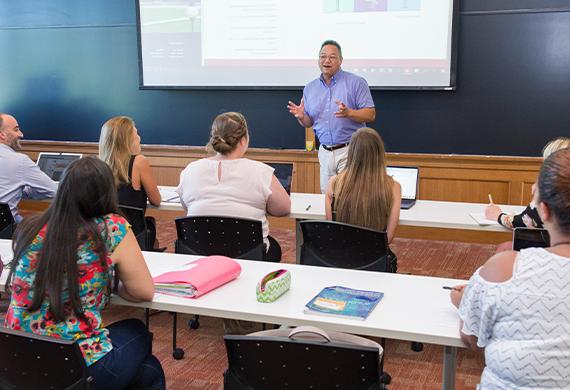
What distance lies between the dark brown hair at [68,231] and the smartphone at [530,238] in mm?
1761

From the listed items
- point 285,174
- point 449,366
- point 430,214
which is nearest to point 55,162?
point 285,174

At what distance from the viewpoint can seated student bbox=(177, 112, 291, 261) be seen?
3262 mm

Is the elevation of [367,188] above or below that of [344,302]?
above

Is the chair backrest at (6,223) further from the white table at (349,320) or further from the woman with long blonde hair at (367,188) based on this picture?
the woman with long blonde hair at (367,188)

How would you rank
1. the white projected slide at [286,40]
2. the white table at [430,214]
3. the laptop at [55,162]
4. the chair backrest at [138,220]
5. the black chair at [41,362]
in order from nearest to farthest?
the black chair at [41,362]
the white table at [430,214]
the chair backrest at [138,220]
the laptop at [55,162]
the white projected slide at [286,40]

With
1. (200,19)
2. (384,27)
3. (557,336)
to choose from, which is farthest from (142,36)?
(557,336)

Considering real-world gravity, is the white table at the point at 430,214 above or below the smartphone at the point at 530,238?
below

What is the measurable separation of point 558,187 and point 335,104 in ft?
12.8

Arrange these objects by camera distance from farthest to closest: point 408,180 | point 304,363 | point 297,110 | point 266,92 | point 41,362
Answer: point 266,92
point 297,110
point 408,180
point 41,362
point 304,363

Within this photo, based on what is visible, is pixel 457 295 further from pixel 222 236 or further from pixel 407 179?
pixel 407 179

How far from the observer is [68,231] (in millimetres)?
1937

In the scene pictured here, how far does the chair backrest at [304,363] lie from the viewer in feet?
5.30

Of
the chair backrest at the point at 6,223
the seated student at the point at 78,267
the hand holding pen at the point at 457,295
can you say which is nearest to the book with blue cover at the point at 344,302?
the hand holding pen at the point at 457,295

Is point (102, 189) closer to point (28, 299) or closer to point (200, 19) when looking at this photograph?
point (28, 299)
